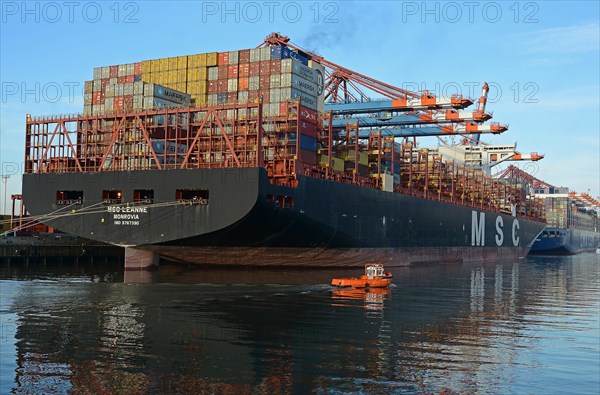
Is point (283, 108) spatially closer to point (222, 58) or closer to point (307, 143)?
point (307, 143)

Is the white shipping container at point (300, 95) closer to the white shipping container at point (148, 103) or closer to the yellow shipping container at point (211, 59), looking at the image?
the yellow shipping container at point (211, 59)

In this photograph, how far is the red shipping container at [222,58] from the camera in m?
47.4

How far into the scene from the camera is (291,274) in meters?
38.4

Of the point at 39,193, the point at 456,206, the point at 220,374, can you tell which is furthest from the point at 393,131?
the point at 220,374

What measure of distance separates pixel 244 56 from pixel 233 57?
3.01 ft

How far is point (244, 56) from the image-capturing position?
46719 millimetres

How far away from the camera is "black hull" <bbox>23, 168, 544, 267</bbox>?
3775 cm

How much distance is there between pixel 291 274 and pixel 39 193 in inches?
752

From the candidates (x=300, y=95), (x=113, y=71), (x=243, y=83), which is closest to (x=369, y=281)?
(x=300, y=95)

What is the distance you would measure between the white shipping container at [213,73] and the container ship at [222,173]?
9 centimetres

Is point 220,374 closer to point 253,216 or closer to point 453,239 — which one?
point 253,216

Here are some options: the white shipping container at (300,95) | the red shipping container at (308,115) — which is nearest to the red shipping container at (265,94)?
the white shipping container at (300,95)

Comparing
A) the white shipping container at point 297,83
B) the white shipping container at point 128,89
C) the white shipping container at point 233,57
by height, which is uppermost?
the white shipping container at point 233,57

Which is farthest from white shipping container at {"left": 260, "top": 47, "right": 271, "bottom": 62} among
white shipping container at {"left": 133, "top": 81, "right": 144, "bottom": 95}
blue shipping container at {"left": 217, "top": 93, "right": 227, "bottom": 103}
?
white shipping container at {"left": 133, "top": 81, "right": 144, "bottom": 95}
